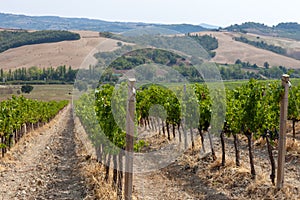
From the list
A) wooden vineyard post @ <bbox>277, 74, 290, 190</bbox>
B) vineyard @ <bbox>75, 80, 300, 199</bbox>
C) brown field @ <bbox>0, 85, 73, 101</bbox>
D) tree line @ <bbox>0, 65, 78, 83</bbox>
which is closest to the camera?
wooden vineyard post @ <bbox>277, 74, 290, 190</bbox>

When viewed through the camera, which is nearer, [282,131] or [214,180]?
[282,131]

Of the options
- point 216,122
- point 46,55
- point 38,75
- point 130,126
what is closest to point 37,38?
point 46,55

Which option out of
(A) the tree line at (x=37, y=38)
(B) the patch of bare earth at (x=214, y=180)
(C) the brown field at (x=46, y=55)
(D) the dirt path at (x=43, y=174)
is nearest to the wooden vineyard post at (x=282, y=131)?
(B) the patch of bare earth at (x=214, y=180)

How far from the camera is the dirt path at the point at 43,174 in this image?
11734mm

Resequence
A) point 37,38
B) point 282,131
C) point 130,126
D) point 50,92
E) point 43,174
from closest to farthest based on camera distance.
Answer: point 130,126 < point 282,131 < point 43,174 < point 50,92 < point 37,38

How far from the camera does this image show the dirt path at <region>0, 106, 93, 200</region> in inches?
462

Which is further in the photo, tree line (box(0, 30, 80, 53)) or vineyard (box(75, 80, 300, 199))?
tree line (box(0, 30, 80, 53))

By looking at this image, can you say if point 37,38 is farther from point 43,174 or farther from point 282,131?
point 282,131

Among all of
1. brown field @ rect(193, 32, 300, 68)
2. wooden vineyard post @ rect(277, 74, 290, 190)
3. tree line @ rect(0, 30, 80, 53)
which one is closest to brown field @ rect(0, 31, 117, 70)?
tree line @ rect(0, 30, 80, 53)

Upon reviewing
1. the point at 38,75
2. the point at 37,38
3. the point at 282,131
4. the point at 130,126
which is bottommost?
the point at 38,75

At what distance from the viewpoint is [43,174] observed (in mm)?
14820

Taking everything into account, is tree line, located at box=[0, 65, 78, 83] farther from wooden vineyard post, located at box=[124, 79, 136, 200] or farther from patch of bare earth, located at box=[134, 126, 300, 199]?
wooden vineyard post, located at box=[124, 79, 136, 200]

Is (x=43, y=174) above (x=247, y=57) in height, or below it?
above

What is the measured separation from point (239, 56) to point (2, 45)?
3665 inches
